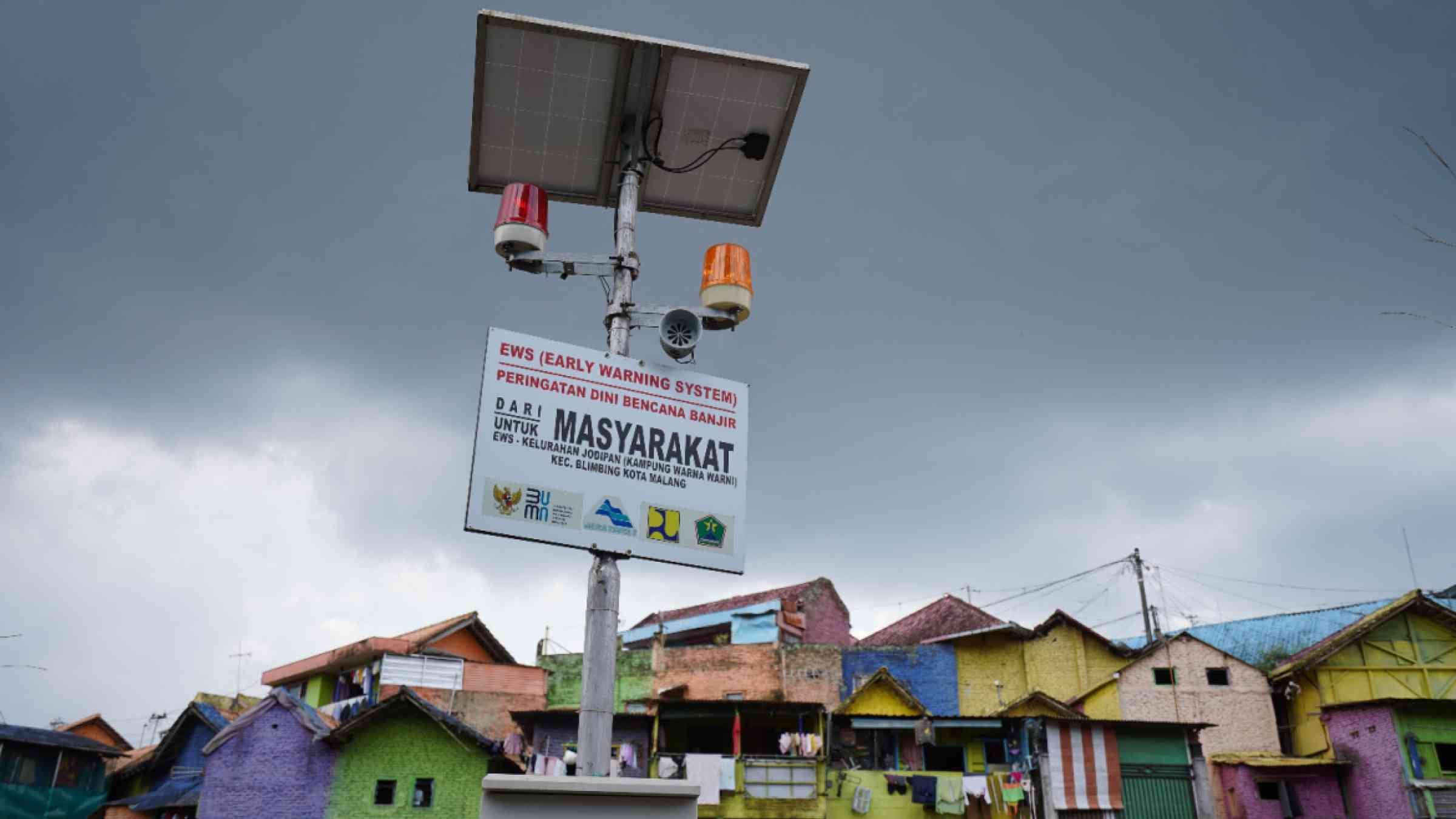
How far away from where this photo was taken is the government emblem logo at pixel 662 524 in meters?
6.95

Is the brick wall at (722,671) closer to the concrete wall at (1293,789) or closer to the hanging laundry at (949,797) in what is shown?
the hanging laundry at (949,797)

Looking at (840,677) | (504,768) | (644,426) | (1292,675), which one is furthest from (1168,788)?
(644,426)

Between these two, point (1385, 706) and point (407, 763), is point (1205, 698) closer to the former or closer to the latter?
point (1385, 706)

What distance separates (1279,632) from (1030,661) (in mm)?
10545

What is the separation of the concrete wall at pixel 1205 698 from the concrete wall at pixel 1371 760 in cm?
231

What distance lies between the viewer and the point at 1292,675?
104 ft

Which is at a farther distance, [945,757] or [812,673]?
[812,673]

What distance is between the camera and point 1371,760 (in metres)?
28.6

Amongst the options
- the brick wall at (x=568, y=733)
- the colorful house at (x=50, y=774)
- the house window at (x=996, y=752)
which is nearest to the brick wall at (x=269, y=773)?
the brick wall at (x=568, y=733)

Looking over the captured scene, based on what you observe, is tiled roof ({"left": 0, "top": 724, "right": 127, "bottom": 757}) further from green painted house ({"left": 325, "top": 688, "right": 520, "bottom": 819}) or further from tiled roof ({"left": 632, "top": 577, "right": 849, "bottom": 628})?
tiled roof ({"left": 632, "top": 577, "right": 849, "bottom": 628})

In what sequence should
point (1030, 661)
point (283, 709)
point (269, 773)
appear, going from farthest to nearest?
point (1030, 661) → point (283, 709) → point (269, 773)

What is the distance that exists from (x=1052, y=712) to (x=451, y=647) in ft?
69.0

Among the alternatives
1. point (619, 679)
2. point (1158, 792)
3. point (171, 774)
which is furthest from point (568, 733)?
point (1158, 792)

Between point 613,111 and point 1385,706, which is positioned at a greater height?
point 613,111
